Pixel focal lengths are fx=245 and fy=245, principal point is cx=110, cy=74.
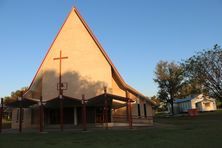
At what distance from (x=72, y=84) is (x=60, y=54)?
3.96m

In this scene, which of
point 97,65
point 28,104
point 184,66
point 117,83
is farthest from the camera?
point 184,66

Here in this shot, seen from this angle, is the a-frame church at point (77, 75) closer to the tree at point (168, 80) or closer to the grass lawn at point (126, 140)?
the grass lawn at point (126, 140)

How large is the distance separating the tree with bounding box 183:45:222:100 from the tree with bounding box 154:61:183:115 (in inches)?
667

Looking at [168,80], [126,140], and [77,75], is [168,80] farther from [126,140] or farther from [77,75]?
[126,140]

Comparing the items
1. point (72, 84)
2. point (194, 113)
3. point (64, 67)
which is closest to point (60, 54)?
point (64, 67)

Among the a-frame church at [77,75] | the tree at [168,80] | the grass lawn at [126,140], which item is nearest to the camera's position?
Answer: the grass lawn at [126,140]

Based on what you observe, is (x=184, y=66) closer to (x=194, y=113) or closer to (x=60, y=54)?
(x=194, y=113)

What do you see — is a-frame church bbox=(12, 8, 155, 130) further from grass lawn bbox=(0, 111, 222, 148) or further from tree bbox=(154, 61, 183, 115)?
tree bbox=(154, 61, 183, 115)

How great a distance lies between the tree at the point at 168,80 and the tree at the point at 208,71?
667 inches

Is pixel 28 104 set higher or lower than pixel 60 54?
lower

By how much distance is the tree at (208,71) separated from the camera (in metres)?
35.2

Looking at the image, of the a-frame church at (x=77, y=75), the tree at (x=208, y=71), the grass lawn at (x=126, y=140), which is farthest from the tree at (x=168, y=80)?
the grass lawn at (x=126, y=140)

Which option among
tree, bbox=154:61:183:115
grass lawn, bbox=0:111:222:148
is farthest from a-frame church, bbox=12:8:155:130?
tree, bbox=154:61:183:115

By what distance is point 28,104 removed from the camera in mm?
26844
